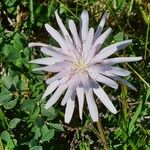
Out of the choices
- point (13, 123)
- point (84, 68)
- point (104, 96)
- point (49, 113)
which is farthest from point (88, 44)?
point (13, 123)

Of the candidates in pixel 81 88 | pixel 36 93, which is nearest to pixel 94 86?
pixel 81 88

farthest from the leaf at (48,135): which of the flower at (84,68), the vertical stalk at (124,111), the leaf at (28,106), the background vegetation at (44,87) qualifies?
the vertical stalk at (124,111)

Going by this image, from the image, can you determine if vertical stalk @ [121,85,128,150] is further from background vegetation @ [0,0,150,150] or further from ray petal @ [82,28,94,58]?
ray petal @ [82,28,94,58]

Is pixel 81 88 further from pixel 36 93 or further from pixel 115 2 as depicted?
pixel 115 2

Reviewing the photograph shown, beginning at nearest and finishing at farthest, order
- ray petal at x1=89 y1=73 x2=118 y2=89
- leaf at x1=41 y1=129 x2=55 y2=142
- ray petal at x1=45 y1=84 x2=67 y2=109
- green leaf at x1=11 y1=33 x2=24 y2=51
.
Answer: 1. ray petal at x1=89 y1=73 x2=118 y2=89
2. ray petal at x1=45 y1=84 x2=67 y2=109
3. leaf at x1=41 y1=129 x2=55 y2=142
4. green leaf at x1=11 y1=33 x2=24 y2=51

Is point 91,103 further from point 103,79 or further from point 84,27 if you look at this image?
point 84,27

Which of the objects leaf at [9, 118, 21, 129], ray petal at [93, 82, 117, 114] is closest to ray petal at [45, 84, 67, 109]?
Answer: ray petal at [93, 82, 117, 114]

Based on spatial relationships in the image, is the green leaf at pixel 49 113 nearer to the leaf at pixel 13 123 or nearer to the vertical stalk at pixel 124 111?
the leaf at pixel 13 123

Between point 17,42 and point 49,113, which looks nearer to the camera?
point 49,113
